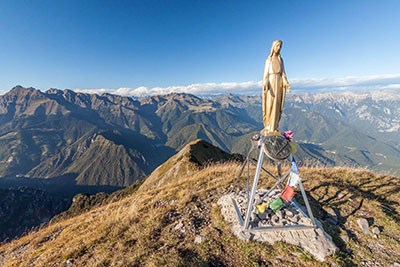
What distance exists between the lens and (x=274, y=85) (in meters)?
7.60

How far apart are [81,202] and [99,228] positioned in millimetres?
103702

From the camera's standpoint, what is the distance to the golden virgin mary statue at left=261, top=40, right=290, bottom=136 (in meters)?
7.50

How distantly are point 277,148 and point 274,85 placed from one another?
9.56 feet

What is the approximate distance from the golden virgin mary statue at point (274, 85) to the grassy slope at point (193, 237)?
4.70m

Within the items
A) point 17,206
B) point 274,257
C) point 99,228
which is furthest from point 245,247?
point 17,206

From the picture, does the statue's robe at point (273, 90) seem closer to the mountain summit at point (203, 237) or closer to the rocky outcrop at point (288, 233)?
the rocky outcrop at point (288, 233)

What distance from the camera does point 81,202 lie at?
286 ft

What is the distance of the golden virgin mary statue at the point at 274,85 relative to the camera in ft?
24.6

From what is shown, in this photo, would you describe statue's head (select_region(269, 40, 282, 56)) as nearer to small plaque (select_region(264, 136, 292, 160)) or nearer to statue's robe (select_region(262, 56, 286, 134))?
statue's robe (select_region(262, 56, 286, 134))

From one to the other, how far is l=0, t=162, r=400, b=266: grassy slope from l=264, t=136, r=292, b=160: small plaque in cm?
319

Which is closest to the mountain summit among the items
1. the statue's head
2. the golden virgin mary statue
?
the golden virgin mary statue

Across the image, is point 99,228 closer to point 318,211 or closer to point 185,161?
point 318,211

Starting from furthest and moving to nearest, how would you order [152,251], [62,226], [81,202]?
[81,202] < [62,226] < [152,251]

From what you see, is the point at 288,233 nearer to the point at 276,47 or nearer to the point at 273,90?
the point at 273,90
